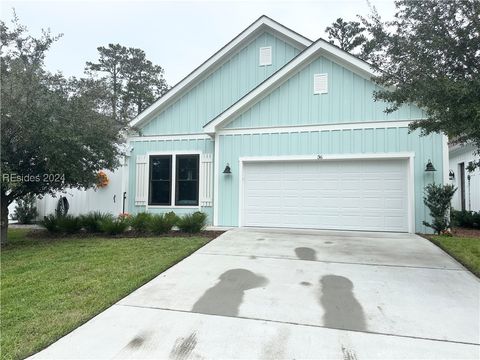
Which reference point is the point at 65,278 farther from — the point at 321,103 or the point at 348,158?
the point at 321,103

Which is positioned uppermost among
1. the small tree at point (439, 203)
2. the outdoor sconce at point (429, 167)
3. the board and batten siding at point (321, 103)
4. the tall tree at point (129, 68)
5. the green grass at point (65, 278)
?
the tall tree at point (129, 68)

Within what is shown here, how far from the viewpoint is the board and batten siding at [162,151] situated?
11.4m

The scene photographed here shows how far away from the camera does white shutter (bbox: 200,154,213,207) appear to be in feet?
36.6

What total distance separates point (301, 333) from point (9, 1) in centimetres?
1054

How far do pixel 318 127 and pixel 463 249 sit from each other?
16.2ft

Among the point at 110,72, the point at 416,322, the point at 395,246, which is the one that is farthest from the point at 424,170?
the point at 110,72

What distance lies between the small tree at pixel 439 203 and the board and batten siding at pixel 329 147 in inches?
12.7

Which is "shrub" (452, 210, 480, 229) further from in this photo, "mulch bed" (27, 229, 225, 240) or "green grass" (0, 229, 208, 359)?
"green grass" (0, 229, 208, 359)

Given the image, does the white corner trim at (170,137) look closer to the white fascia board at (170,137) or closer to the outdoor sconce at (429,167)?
the white fascia board at (170,137)

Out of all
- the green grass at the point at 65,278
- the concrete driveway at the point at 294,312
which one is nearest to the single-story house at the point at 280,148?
the green grass at the point at 65,278

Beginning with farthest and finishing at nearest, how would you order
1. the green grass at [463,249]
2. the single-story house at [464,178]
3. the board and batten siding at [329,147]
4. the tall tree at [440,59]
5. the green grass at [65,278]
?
the single-story house at [464,178] < the board and batten siding at [329,147] < the green grass at [463,249] < the tall tree at [440,59] < the green grass at [65,278]

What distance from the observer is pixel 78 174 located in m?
8.36

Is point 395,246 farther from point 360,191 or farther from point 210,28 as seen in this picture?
point 210,28

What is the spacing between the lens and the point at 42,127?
7.45 meters
